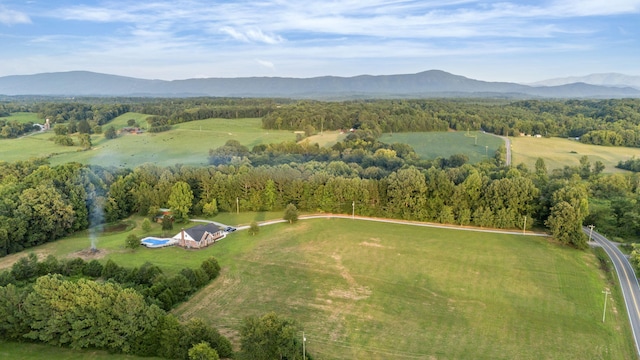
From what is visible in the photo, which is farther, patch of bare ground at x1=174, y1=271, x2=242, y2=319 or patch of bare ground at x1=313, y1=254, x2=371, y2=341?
patch of bare ground at x1=174, y1=271, x2=242, y2=319

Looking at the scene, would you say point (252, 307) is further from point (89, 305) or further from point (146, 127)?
point (146, 127)

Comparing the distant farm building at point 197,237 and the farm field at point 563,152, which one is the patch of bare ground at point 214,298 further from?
the farm field at point 563,152

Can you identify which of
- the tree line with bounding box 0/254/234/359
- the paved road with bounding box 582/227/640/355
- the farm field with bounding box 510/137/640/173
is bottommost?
the paved road with bounding box 582/227/640/355

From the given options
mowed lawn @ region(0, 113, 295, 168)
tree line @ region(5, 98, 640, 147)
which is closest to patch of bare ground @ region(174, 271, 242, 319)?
mowed lawn @ region(0, 113, 295, 168)

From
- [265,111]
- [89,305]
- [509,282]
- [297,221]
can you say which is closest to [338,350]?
[89,305]

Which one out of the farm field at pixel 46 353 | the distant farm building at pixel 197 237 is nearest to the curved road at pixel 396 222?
the distant farm building at pixel 197 237

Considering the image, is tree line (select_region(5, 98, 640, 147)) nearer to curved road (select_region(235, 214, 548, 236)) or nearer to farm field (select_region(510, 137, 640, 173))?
farm field (select_region(510, 137, 640, 173))

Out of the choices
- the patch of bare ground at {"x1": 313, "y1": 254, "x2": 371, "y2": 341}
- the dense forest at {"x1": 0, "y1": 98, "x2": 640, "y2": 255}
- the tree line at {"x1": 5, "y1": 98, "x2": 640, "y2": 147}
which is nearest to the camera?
the patch of bare ground at {"x1": 313, "y1": 254, "x2": 371, "y2": 341}

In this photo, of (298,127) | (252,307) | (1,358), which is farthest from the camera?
(298,127)
